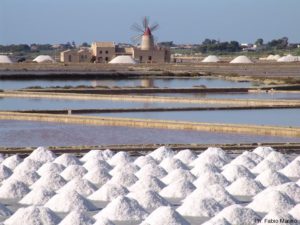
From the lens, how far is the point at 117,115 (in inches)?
858

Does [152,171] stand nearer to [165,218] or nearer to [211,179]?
[211,179]

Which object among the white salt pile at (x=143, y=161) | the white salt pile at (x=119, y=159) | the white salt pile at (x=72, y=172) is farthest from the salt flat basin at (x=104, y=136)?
the white salt pile at (x=72, y=172)

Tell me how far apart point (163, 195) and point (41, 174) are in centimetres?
209

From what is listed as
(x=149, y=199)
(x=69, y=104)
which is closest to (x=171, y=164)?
(x=149, y=199)

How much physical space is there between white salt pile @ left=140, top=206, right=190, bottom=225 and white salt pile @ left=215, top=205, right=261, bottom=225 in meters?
0.41

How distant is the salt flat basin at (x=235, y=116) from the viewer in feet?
66.9

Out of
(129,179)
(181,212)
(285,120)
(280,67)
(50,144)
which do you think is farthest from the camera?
(280,67)

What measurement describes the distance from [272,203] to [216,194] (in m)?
0.83

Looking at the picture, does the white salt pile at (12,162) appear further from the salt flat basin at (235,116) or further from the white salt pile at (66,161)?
the salt flat basin at (235,116)

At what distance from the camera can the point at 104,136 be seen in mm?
18016

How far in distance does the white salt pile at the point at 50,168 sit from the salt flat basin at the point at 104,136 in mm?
4400

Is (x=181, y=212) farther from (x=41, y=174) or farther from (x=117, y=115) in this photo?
(x=117, y=115)

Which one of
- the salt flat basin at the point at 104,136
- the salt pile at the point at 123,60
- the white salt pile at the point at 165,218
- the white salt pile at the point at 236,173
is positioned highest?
the white salt pile at the point at 165,218

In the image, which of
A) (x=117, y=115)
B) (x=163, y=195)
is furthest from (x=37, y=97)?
(x=163, y=195)
